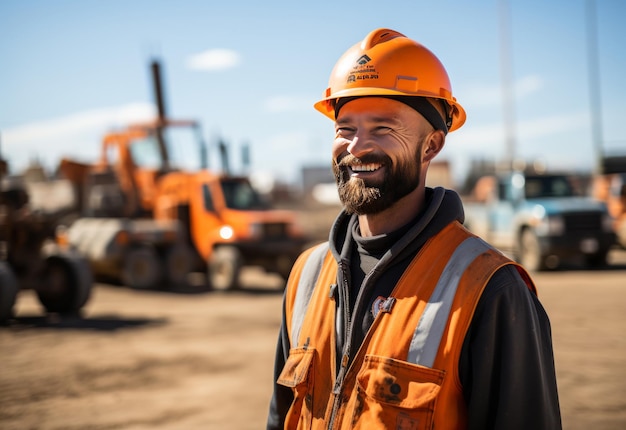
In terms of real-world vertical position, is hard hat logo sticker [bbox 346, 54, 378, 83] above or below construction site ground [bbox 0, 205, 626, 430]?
above

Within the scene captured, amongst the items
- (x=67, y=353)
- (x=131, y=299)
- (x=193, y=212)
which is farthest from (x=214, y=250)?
(x=67, y=353)

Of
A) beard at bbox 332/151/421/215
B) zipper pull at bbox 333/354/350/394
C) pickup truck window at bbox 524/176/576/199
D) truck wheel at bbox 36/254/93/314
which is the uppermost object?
beard at bbox 332/151/421/215

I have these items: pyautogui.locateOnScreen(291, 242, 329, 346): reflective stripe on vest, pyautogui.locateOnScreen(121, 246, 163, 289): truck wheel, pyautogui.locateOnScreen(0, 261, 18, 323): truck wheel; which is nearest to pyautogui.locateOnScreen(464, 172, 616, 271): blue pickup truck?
pyautogui.locateOnScreen(121, 246, 163, 289): truck wheel

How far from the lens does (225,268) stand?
13570mm

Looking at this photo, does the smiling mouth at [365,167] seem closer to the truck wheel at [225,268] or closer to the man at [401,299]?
the man at [401,299]

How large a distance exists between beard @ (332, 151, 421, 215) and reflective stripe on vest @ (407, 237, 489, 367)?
0.98 ft

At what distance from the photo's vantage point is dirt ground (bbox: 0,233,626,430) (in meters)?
5.46

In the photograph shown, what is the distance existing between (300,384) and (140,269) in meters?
12.5

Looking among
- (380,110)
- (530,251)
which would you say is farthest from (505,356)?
(530,251)

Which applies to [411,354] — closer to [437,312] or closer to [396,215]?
[437,312]

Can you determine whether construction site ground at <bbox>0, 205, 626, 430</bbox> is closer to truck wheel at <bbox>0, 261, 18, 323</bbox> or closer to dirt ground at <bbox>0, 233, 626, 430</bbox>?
dirt ground at <bbox>0, 233, 626, 430</bbox>

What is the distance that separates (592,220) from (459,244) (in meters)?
13.6

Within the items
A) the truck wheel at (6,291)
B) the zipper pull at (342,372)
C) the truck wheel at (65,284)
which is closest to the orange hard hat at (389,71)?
the zipper pull at (342,372)

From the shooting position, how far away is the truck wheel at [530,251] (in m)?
14.6
